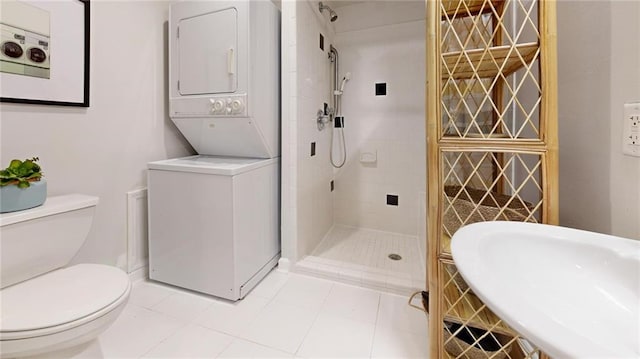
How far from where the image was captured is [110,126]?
5.63 feet

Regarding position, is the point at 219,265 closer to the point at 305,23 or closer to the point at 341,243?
the point at 341,243

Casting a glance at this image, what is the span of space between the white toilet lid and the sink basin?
131 cm

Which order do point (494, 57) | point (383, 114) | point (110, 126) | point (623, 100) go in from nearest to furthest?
point (623, 100), point (494, 57), point (110, 126), point (383, 114)

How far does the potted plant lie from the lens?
1.15 m

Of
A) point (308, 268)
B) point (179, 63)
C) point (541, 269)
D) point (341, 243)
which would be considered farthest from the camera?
point (341, 243)

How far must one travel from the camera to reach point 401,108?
276 cm

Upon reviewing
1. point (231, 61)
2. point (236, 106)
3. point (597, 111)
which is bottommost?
point (597, 111)

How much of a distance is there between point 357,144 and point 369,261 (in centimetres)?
128

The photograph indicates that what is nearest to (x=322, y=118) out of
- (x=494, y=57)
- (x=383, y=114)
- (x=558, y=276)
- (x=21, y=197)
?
(x=383, y=114)

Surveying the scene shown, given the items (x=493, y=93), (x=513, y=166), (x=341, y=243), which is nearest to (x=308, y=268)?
(x=341, y=243)

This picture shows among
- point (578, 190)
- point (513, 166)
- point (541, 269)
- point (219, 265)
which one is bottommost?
point (219, 265)

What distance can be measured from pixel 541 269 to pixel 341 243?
1999 millimetres

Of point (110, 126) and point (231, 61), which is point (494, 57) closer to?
point (231, 61)

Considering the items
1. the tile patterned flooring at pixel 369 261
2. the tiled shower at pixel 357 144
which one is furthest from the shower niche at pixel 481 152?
the tiled shower at pixel 357 144
